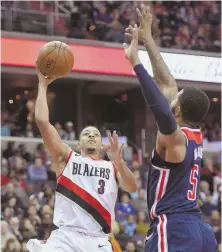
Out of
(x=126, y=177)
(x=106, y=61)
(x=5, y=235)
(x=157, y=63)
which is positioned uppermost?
(x=106, y=61)

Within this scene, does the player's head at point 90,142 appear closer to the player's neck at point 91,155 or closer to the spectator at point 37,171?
the player's neck at point 91,155

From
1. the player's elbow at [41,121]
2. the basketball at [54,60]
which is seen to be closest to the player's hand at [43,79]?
the basketball at [54,60]

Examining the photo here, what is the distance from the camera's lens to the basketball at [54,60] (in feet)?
20.5

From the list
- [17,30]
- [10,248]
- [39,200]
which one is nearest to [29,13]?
[17,30]

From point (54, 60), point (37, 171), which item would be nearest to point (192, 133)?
point (54, 60)

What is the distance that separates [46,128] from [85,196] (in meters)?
0.74

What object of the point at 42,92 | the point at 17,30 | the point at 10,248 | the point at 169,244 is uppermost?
Answer: the point at 17,30

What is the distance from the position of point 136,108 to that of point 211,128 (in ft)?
8.95

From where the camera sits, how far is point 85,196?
6395mm

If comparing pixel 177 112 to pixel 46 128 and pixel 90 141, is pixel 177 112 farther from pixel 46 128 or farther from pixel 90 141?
pixel 90 141

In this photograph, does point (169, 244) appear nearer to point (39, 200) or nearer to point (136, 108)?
point (39, 200)

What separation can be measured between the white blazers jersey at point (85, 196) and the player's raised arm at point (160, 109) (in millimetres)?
2095

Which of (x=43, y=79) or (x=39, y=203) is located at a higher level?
(x=43, y=79)

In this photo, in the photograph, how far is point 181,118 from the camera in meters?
4.68
